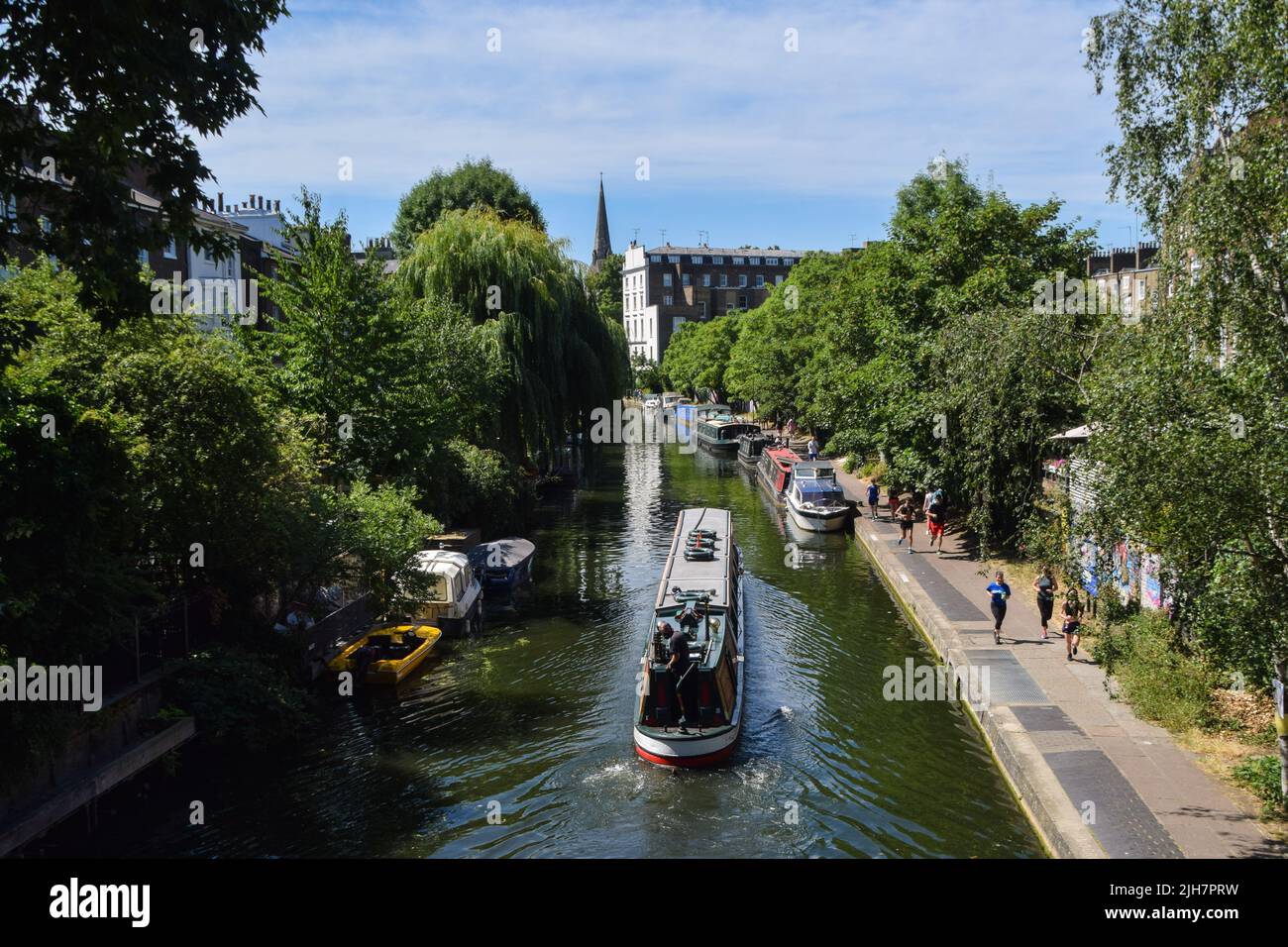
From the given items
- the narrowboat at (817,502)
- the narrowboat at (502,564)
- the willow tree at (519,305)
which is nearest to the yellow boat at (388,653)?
the narrowboat at (502,564)

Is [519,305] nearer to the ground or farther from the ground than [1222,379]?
farther from the ground

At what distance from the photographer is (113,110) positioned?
9.33 m

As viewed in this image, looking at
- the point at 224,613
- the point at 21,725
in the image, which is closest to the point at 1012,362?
the point at 224,613

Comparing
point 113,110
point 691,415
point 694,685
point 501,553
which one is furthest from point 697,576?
point 691,415

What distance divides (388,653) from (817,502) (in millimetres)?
19347

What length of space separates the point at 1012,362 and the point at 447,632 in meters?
14.5

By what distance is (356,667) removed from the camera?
18.8m

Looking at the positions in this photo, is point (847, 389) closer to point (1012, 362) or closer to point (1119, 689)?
point (1012, 362)

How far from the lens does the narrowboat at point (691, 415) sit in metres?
78.4

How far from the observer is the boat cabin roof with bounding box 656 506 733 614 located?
18500 mm

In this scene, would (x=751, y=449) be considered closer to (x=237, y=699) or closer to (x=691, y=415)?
(x=691, y=415)

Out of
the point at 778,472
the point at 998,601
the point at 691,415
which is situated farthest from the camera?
the point at 691,415

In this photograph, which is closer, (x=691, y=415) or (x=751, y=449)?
(x=751, y=449)

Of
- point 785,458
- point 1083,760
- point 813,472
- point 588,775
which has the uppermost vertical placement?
point 785,458
